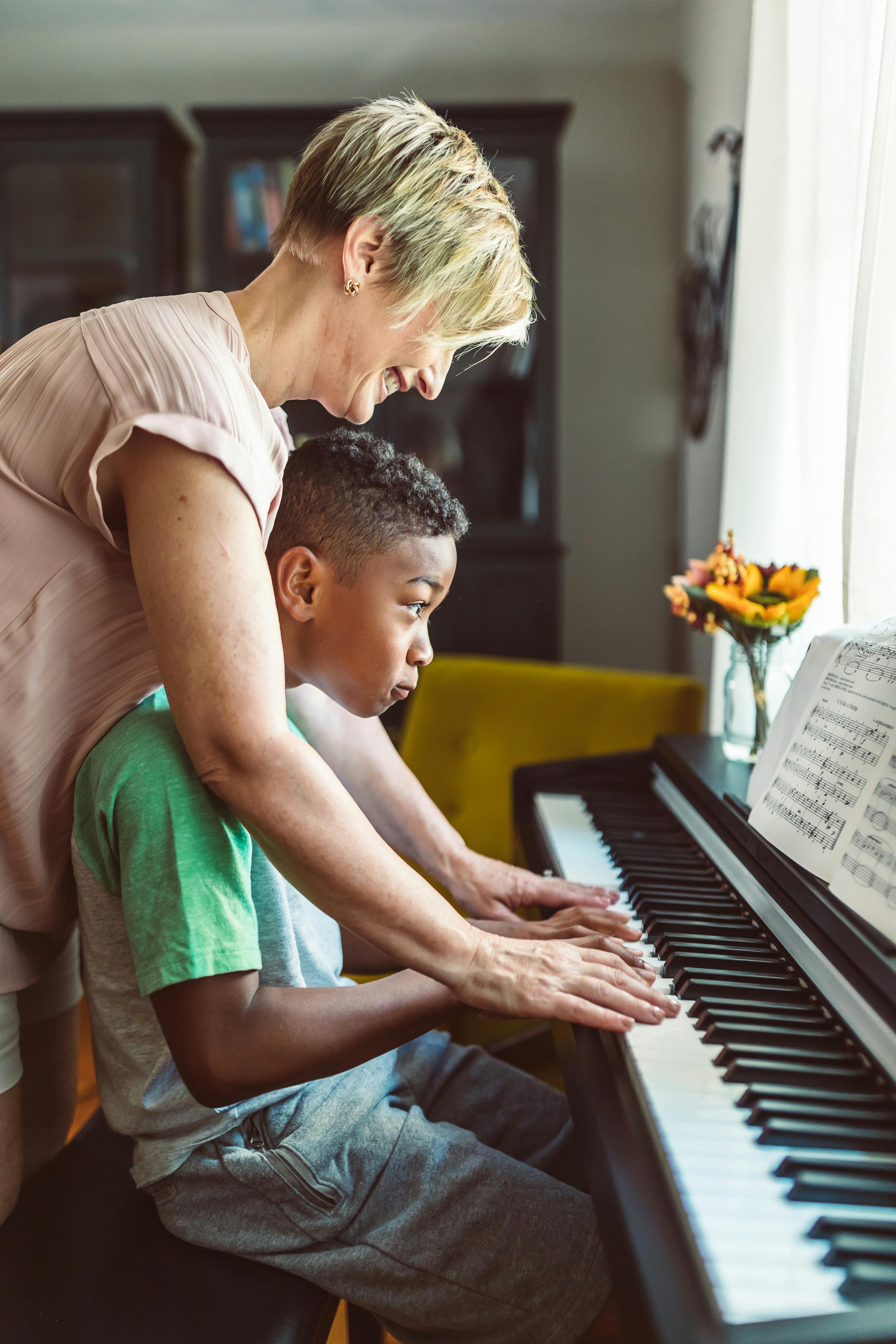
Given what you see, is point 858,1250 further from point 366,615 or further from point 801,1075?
point 366,615

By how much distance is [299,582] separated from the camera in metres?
0.97

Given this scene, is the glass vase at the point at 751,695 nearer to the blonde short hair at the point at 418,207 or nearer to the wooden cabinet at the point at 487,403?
the blonde short hair at the point at 418,207

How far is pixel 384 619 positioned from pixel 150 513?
290 millimetres

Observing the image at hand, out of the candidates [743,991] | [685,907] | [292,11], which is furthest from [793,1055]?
[292,11]

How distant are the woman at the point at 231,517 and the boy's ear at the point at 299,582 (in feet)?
0.43

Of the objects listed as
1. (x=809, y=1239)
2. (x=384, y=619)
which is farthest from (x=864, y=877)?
(x=384, y=619)

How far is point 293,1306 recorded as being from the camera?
2.53ft

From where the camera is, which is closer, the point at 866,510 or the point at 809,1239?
the point at 809,1239

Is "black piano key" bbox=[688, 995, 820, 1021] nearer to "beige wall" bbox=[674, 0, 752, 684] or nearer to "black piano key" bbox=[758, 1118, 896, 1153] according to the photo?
"black piano key" bbox=[758, 1118, 896, 1153]

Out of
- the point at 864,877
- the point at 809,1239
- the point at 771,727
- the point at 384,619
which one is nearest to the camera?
the point at 809,1239

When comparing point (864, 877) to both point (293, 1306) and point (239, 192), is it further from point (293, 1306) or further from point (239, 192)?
point (239, 192)

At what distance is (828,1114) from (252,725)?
0.48 m

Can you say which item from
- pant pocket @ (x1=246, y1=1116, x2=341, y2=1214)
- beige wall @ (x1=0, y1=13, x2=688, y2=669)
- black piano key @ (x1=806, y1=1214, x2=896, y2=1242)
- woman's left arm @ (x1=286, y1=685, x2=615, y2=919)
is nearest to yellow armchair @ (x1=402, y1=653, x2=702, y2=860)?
woman's left arm @ (x1=286, y1=685, x2=615, y2=919)

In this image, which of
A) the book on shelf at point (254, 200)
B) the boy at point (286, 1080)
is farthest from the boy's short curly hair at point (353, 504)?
the book on shelf at point (254, 200)
